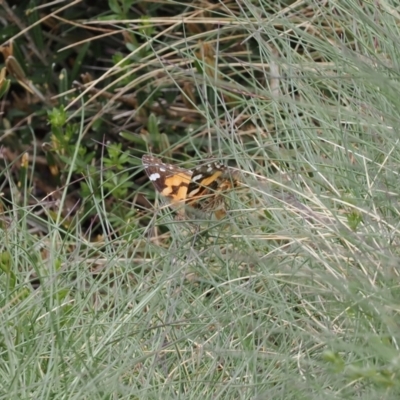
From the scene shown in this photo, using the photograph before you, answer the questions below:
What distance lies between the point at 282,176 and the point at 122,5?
1672 mm

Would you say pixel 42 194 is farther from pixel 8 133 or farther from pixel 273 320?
pixel 273 320

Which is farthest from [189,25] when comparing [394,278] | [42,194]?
[394,278]

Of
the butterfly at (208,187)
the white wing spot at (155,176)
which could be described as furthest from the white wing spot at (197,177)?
the white wing spot at (155,176)

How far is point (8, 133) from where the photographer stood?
3.50 metres

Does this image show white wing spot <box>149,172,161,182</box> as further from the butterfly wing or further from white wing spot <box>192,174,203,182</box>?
white wing spot <box>192,174,203,182</box>

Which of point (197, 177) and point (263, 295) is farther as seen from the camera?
point (197, 177)

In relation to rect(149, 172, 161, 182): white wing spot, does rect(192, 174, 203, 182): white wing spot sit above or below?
above

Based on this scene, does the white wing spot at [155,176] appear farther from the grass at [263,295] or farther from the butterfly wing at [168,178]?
the grass at [263,295]

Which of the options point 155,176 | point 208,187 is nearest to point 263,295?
point 208,187

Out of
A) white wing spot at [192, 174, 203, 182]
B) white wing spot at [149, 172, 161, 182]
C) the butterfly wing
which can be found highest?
white wing spot at [192, 174, 203, 182]

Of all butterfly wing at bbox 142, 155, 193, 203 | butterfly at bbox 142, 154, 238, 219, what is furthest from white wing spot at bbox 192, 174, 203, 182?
butterfly wing at bbox 142, 155, 193, 203

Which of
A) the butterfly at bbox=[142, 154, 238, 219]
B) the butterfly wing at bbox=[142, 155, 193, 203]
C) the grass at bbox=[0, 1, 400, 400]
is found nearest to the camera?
the grass at bbox=[0, 1, 400, 400]

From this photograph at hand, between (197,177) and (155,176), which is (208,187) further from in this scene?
(155,176)

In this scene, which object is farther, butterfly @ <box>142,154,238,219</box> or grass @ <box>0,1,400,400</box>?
butterfly @ <box>142,154,238,219</box>
